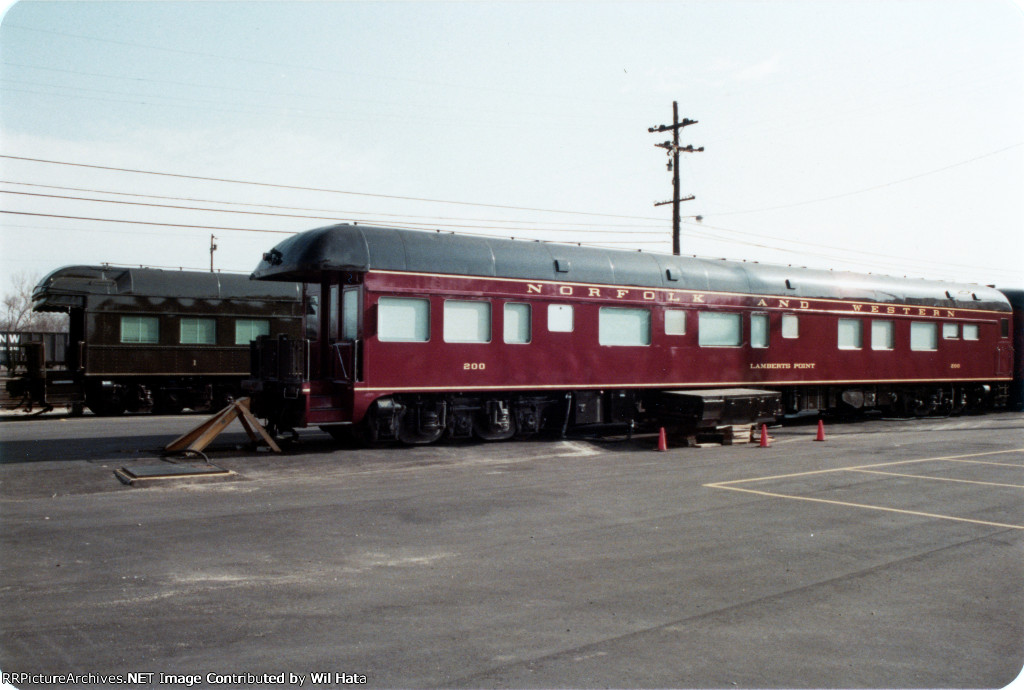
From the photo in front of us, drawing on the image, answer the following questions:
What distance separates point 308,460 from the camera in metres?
14.6

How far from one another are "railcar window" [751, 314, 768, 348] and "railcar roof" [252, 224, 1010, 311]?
64 centimetres

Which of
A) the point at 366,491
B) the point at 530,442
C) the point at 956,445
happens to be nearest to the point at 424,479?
the point at 366,491

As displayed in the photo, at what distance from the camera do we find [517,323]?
1745 centimetres

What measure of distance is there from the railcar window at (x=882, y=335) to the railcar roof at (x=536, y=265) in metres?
0.70

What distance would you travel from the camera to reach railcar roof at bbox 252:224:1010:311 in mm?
15625

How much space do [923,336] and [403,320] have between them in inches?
681

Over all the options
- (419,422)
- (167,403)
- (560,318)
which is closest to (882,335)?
(560,318)

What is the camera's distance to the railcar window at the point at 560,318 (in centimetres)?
1784

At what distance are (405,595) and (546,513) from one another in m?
3.72

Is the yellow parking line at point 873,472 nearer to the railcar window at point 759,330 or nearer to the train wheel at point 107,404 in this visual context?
the railcar window at point 759,330

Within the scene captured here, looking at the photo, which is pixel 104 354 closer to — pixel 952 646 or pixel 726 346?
pixel 726 346

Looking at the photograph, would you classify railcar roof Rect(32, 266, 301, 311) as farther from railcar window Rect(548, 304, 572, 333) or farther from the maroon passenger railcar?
railcar window Rect(548, 304, 572, 333)

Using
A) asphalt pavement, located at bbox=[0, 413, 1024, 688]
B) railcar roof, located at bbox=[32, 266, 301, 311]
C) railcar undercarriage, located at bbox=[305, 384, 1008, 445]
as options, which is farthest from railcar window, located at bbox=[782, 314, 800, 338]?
railcar roof, located at bbox=[32, 266, 301, 311]

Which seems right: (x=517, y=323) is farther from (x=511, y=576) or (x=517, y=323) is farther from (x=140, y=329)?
(x=140, y=329)
